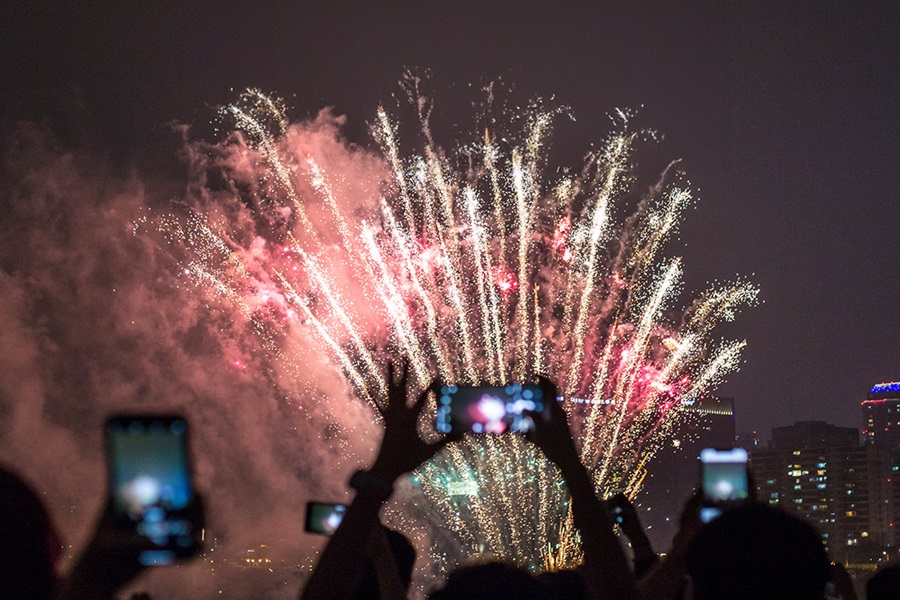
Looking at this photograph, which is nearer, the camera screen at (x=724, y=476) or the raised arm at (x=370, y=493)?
the raised arm at (x=370, y=493)

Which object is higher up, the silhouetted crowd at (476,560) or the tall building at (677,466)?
the silhouetted crowd at (476,560)

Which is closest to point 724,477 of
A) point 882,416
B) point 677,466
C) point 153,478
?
point 153,478

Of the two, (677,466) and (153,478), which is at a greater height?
(153,478)

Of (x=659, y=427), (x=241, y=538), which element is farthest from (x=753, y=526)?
(x=241, y=538)

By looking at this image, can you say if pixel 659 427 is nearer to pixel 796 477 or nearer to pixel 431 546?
pixel 431 546

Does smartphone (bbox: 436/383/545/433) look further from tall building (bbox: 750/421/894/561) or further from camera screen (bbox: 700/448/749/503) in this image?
tall building (bbox: 750/421/894/561)

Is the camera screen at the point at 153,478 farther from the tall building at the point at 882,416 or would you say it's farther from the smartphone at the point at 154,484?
the tall building at the point at 882,416

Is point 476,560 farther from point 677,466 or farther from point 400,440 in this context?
point 677,466

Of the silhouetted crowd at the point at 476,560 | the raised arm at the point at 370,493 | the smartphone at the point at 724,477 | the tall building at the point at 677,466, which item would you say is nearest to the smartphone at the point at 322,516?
the silhouetted crowd at the point at 476,560
